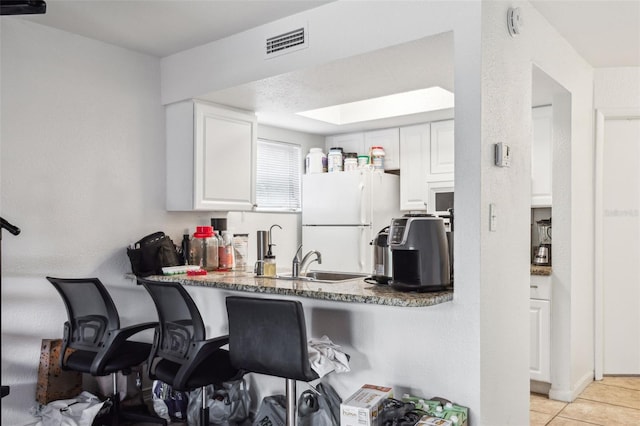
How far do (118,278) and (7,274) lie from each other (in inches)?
27.0

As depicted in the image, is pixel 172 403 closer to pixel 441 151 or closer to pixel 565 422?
pixel 565 422

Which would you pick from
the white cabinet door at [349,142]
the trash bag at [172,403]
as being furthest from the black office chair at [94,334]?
the white cabinet door at [349,142]

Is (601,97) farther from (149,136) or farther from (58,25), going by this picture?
(58,25)

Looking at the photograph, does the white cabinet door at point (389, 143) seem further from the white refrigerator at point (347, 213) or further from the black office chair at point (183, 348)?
the black office chair at point (183, 348)

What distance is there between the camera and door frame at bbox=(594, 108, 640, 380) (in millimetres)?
3965

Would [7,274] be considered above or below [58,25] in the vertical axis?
below

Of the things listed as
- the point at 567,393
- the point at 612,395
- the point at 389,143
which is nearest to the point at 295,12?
the point at 389,143

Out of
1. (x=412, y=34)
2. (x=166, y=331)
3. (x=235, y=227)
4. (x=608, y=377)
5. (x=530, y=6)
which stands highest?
(x=530, y=6)

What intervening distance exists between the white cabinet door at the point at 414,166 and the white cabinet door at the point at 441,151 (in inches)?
2.4

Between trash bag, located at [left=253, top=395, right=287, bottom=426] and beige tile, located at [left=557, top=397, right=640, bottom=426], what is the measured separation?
1.81 meters

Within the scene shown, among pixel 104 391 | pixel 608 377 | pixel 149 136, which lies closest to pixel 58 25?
pixel 149 136

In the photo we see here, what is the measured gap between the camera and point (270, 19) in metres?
3.02

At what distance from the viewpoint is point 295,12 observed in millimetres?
2920

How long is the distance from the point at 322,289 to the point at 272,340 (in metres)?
0.38
